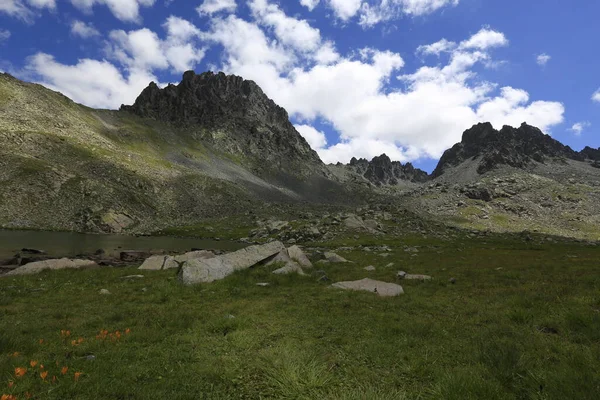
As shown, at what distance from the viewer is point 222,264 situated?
22219mm

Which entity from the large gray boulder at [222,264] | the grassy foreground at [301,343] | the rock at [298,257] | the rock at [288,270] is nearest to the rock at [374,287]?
the grassy foreground at [301,343]

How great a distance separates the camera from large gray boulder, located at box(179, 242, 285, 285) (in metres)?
20.1

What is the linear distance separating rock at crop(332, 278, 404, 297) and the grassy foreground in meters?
0.82

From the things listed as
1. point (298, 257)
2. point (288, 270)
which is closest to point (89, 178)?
point (298, 257)

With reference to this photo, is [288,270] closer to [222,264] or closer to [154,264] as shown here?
[222,264]

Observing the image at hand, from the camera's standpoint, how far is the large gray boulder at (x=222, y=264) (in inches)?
790

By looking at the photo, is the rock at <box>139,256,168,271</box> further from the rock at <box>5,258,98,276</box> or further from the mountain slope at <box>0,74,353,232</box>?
the mountain slope at <box>0,74,353,232</box>

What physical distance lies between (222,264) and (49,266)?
1386 cm

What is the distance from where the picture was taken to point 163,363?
820 cm

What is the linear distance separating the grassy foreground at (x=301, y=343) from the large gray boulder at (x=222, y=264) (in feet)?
6.22

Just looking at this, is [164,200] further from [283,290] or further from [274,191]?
[283,290]

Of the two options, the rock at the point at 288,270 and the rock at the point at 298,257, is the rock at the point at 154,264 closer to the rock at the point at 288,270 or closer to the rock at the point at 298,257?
the rock at the point at 288,270

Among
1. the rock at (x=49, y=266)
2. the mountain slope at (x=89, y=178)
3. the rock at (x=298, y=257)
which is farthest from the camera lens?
the mountain slope at (x=89, y=178)

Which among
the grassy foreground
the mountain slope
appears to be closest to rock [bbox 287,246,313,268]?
the grassy foreground
